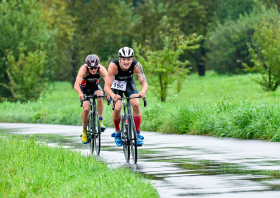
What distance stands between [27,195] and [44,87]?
2948 cm

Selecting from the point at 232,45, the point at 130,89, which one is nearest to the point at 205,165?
the point at 130,89

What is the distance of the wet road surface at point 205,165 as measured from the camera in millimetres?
7297

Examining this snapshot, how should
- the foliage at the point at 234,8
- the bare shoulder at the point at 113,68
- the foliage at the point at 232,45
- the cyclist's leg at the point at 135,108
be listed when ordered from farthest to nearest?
the foliage at the point at 234,8
the foliage at the point at 232,45
the bare shoulder at the point at 113,68
the cyclist's leg at the point at 135,108

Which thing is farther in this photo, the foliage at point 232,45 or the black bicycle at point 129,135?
the foliage at point 232,45

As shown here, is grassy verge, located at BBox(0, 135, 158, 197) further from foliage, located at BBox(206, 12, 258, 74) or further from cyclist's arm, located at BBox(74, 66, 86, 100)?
foliage, located at BBox(206, 12, 258, 74)

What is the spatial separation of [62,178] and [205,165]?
2.67 metres

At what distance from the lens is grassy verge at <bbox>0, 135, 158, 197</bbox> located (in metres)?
6.89

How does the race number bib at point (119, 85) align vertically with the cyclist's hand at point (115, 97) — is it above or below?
above

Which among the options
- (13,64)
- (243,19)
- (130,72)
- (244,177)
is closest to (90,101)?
(130,72)

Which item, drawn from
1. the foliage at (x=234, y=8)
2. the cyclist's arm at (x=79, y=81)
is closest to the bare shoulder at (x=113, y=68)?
the cyclist's arm at (x=79, y=81)

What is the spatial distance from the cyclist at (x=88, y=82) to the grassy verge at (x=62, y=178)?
2.02m

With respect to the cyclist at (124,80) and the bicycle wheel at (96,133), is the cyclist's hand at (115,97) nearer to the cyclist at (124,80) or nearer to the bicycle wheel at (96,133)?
the cyclist at (124,80)

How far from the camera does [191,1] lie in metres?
62.5

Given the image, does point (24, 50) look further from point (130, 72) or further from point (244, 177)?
point (244, 177)
